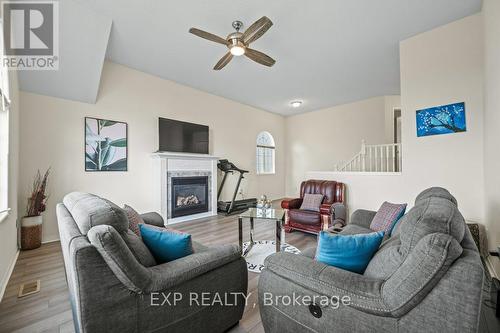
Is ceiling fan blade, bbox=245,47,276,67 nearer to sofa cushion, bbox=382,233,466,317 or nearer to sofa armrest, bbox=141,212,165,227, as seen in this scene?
sofa armrest, bbox=141,212,165,227

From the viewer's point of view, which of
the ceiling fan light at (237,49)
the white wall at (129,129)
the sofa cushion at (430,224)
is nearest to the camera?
the sofa cushion at (430,224)

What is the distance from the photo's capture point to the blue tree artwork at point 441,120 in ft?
9.86

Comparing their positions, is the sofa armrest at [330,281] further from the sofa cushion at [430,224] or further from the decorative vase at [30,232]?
the decorative vase at [30,232]

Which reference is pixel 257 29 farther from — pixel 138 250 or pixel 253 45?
pixel 138 250

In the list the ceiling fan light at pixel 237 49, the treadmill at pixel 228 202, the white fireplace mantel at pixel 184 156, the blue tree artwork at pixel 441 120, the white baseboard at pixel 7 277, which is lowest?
the white baseboard at pixel 7 277

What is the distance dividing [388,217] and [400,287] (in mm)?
1577

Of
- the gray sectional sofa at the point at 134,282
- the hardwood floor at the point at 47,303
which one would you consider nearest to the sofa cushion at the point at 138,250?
the gray sectional sofa at the point at 134,282

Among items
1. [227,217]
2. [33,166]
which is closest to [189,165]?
[227,217]

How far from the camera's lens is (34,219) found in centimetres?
310

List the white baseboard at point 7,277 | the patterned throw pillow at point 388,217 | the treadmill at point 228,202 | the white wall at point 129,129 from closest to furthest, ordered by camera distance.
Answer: the white baseboard at point 7,277
the patterned throw pillow at point 388,217
the white wall at point 129,129
the treadmill at point 228,202

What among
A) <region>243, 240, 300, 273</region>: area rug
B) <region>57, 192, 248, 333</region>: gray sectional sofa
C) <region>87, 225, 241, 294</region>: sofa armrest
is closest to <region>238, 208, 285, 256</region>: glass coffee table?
<region>243, 240, 300, 273</region>: area rug

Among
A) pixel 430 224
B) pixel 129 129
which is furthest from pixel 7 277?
pixel 430 224

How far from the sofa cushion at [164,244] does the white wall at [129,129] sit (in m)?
3.13

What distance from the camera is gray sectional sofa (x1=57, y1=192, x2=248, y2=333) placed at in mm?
1032
